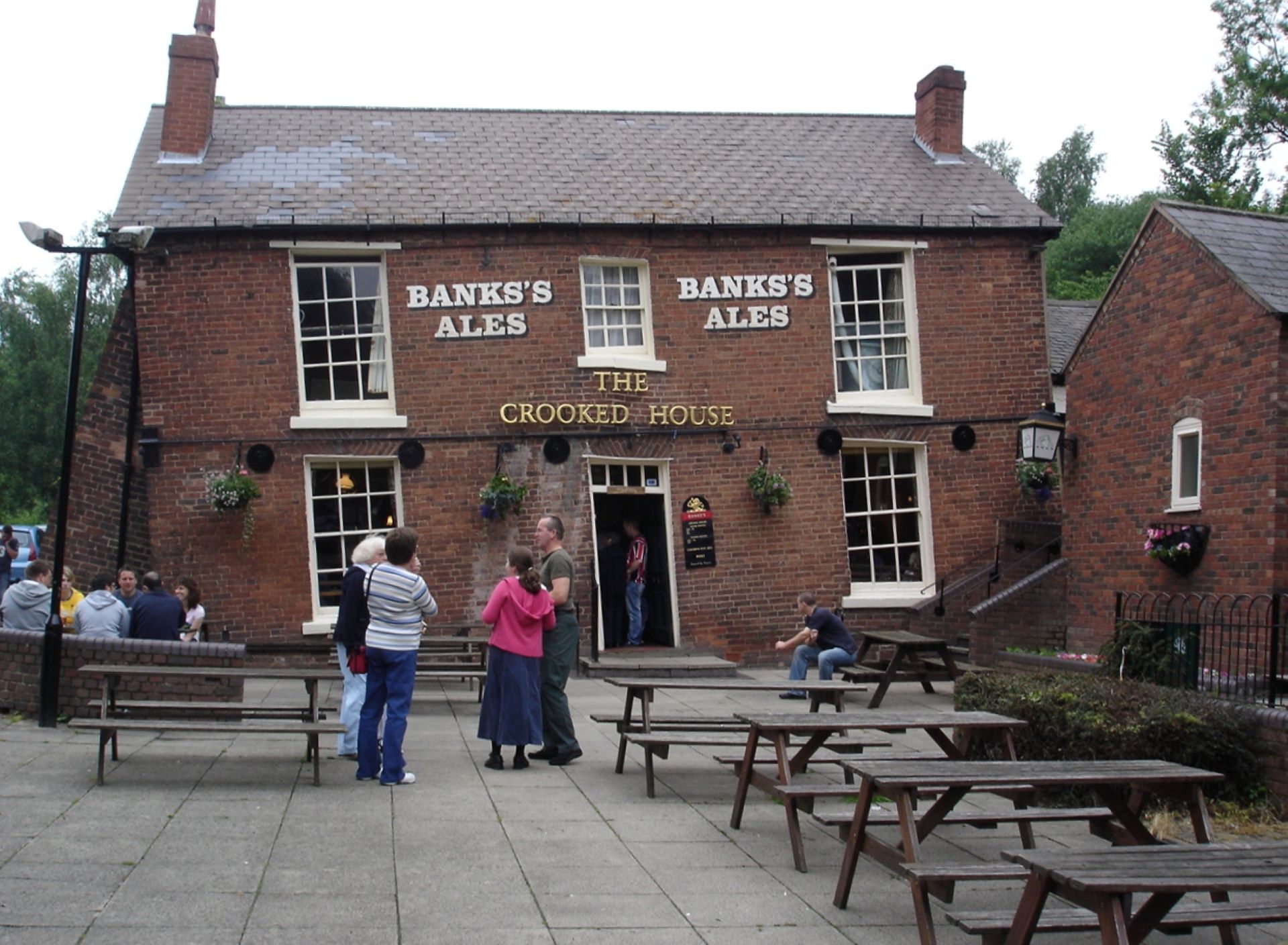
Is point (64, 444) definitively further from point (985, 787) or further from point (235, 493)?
point (985, 787)

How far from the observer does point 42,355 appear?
39.8 m

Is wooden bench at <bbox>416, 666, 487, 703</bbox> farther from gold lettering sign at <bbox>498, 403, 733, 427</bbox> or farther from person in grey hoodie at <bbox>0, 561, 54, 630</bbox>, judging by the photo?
gold lettering sign at <bbox>498, 403, 733, 427</bbox>

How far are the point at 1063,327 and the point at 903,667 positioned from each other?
33.5 feet

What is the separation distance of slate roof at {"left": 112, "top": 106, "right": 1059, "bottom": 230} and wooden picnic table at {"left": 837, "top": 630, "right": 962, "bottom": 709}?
22.0 ft

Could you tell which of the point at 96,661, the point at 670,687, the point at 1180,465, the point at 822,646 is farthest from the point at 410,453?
the point at 1180,465

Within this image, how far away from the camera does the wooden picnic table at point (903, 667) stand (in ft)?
42.6

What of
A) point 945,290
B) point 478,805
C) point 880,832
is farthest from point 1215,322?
point 478,805

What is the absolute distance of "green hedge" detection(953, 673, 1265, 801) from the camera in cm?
→ 827

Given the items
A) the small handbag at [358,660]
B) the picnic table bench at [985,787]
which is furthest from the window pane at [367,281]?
the picnic table bench at [985,787]

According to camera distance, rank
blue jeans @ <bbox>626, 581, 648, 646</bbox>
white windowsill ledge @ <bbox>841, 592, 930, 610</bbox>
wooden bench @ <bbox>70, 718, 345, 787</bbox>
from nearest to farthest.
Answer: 1. wooden bench @ <bbox>70, 718, 345, 787</bbox>
2. blue jeans @ <bbox>626, 581, 648, 646</bbox>
3. white windowsill ledge @ <bbox>841, 592, 930, 610</bbox>

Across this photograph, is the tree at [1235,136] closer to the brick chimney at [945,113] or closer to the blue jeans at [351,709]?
the brick chimney at [945,113]

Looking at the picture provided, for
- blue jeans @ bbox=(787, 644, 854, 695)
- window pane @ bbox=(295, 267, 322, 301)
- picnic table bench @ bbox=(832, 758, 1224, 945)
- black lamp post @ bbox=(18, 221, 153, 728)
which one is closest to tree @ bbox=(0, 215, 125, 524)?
window pane @ bbox=(295, 267, 322, 301)

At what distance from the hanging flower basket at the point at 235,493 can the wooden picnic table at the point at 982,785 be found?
11.2m

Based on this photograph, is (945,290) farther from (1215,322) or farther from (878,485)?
(1215,322)
